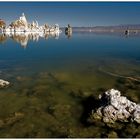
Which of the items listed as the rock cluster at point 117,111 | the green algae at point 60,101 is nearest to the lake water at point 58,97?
the green algae at point 60,101

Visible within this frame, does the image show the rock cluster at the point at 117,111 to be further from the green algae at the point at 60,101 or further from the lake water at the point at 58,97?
the lake water at the point at 58,97

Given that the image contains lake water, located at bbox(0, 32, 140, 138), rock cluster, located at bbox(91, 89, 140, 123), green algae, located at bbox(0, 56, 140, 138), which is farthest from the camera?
rock cluster, located at bbox(91, 89, 140, 123)

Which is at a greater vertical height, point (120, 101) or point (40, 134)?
point (120, 101)

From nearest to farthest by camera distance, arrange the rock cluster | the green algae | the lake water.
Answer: the green algae → the lake water → the rock cluster

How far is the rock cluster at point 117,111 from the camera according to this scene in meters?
18.2

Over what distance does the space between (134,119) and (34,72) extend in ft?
63.7

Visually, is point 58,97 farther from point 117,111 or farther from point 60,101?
point 117,111

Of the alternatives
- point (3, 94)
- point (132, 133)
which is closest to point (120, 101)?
point (132, 133)

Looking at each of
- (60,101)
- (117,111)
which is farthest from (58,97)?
(117,111)

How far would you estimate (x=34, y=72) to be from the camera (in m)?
35.0

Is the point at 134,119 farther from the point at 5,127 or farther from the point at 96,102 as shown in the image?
the point at 5,127

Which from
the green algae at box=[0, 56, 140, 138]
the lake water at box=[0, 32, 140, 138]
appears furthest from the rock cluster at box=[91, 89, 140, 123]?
the lake water at box=[0, 32, 140, 138]

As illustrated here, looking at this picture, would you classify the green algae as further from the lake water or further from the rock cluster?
the rock cluster

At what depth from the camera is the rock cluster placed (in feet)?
59.7
